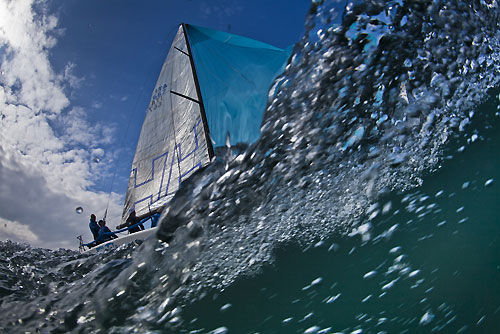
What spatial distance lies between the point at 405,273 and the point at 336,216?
94 centimetres

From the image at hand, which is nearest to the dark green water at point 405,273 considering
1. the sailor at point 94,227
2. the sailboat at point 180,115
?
the sailboat at point 180,115

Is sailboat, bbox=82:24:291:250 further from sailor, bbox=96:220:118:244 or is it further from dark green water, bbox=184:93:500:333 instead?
dark green water, bbox=184:93:500:333

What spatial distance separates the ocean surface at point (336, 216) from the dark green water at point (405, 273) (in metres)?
0.01

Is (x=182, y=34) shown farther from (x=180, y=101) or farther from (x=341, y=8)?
(x=341, y=8)

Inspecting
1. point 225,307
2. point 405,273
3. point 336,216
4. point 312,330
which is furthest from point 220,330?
point 405,273

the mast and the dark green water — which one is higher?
the mast

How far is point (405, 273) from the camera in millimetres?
2828

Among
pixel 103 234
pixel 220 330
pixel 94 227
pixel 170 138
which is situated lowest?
pixel 220 330

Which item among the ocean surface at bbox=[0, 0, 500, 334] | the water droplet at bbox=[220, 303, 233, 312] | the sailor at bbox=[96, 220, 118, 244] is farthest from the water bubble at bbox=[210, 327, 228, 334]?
the sailor at bbox=[96, 220, 118, 244]

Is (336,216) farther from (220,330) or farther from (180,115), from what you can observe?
(180,115)

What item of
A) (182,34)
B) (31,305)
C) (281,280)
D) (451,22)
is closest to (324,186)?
(281,280)

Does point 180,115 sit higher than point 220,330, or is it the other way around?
point 180,115

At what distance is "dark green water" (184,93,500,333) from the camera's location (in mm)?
2555

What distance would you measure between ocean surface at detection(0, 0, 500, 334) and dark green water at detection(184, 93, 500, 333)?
0.01 meters
